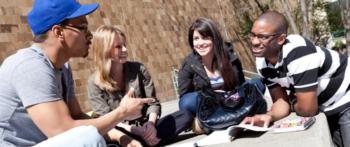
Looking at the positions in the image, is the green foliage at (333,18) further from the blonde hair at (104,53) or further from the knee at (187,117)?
the blonde hair at (104,53)

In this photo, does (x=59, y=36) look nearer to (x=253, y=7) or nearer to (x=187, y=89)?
(x=187, y=89)

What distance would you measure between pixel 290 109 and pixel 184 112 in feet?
2.65

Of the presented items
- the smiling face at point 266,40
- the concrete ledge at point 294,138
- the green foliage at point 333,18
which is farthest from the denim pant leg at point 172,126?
the green foliage at point 333,18

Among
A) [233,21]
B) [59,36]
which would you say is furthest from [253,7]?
[59,36]

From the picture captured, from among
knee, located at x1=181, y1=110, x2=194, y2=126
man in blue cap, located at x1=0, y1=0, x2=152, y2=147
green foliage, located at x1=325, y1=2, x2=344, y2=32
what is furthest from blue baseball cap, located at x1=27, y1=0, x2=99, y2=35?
green foliage, located at x1=325, y1=2, x2=344, y2=32

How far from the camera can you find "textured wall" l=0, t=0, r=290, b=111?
7.98 metres

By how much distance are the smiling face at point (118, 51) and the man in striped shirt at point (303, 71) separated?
1099 mm

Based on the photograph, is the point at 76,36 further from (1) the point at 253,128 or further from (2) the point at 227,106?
(2) the point at 227,106

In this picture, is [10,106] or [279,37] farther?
[279,37]

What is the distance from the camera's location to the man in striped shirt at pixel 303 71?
324 centimetres

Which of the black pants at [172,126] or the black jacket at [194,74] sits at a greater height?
the black jacket at [194,74]

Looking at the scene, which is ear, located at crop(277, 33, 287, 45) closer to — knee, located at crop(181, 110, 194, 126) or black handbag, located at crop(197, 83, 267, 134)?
black handbag, located at crop(197, 83, 267, 134)

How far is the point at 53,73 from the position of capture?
2.58 metres

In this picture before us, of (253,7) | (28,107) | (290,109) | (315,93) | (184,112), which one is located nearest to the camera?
(28,107)
